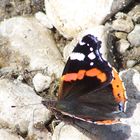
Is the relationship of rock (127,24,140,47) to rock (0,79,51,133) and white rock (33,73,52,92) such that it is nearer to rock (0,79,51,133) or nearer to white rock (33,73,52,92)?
white rock (33,73,52,92)

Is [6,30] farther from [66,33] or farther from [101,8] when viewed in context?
[101,8]

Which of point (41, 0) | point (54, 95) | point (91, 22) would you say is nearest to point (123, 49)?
point (91, 22)

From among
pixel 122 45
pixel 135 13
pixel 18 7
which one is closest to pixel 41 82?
pixel 122 45

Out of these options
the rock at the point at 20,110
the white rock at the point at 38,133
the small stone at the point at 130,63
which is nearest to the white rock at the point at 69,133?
the white rock at the point at 38,133

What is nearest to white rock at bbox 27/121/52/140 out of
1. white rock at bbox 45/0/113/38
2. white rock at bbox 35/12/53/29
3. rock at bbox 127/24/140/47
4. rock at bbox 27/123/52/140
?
rock at bbox 27/123/52/140

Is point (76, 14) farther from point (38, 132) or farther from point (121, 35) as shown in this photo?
point (38, 132)

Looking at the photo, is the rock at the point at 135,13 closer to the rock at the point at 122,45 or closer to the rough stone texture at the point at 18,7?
the rock at the point at 122,45
